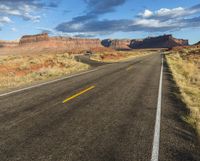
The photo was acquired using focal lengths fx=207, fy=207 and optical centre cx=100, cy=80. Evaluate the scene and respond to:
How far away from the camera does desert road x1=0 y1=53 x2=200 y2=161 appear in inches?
152

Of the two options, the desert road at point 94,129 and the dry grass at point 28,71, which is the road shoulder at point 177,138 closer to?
the desert road at point 94,129

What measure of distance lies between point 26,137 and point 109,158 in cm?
196

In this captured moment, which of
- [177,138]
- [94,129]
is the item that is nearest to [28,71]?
[94,129]

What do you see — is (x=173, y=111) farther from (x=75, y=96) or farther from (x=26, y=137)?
(x=26, y=137)

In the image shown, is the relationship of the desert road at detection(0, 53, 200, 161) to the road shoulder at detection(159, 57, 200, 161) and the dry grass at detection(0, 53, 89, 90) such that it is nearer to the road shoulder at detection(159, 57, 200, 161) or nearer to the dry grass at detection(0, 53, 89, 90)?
the road shoulder at detection(159, 57, 200, 161)

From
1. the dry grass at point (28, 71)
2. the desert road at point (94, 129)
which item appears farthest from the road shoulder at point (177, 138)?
the dry grass at point (28, 71)

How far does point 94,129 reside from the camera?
501cm

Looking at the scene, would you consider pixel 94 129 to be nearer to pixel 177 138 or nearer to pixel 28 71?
pixel 177 138

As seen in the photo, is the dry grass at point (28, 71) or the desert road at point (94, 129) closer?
the desert road at point (94, 129)

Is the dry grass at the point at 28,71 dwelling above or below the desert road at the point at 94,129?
below

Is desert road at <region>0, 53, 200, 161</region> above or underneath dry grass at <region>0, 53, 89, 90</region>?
above

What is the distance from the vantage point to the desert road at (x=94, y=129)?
386 centimetres

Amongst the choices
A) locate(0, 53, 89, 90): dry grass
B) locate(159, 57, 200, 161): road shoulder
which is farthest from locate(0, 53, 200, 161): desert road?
locate(0, 53, 89, 90): dry grass

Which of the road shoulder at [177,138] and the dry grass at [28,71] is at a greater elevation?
the road shoulder at [177,138]
